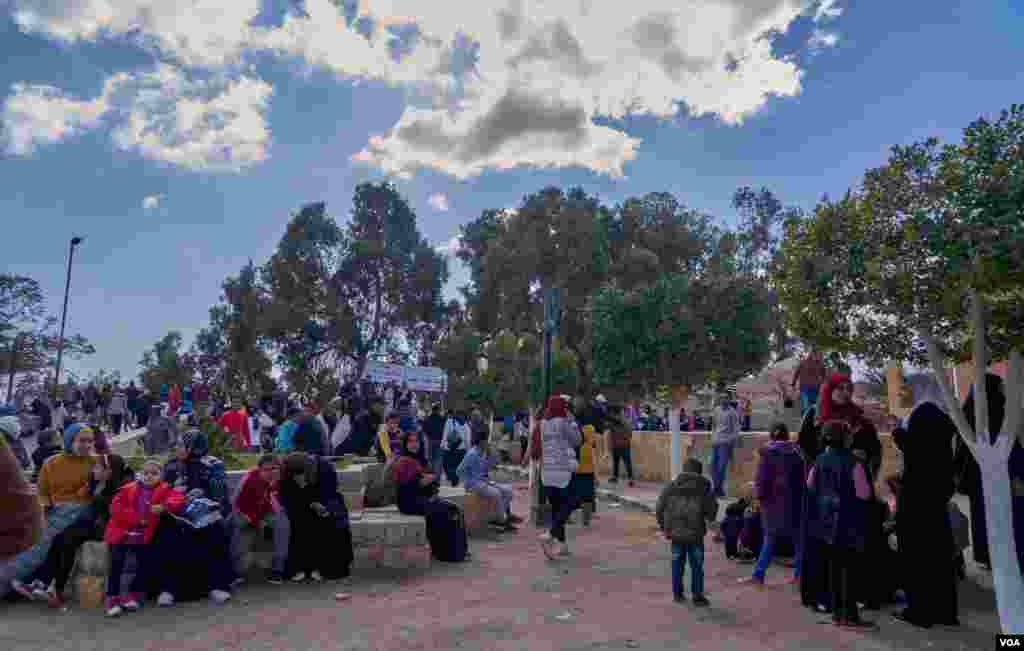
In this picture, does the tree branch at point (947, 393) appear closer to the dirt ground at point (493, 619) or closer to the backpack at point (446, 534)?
the dirt ground at point (493, 619)

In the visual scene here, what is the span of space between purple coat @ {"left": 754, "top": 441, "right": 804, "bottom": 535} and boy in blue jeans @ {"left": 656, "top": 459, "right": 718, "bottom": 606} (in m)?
0.90

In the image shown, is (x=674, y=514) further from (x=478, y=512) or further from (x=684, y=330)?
(x=684, y=330)

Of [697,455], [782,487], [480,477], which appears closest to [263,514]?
[480,477]

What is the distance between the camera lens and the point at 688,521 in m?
6.11

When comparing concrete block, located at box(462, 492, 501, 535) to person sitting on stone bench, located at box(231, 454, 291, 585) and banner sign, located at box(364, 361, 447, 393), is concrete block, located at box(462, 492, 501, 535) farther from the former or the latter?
banner sign, located at box(364, 361, 447, 393)

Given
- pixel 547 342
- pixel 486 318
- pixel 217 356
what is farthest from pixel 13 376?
pixel 547 342

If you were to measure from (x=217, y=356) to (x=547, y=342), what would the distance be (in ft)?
109

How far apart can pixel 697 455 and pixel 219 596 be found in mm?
11249

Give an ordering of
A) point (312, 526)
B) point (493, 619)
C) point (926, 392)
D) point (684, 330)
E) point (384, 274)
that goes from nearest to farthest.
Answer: point (493, 619), point (926, 392), point (312, 526), point (684, 330), point (384, 274)

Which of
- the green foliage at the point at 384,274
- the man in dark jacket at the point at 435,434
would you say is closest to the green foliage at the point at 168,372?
the green foliage at the point at 384,274

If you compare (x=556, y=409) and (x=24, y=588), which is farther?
(x=556, y=409)

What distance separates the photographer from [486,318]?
35844 millimetres

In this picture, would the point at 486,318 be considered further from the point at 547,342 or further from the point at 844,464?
the point at 844,464

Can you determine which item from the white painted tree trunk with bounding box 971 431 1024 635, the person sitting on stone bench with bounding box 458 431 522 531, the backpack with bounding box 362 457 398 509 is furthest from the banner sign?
the white painted tree trunk with bounding box 971 431 1024 635
